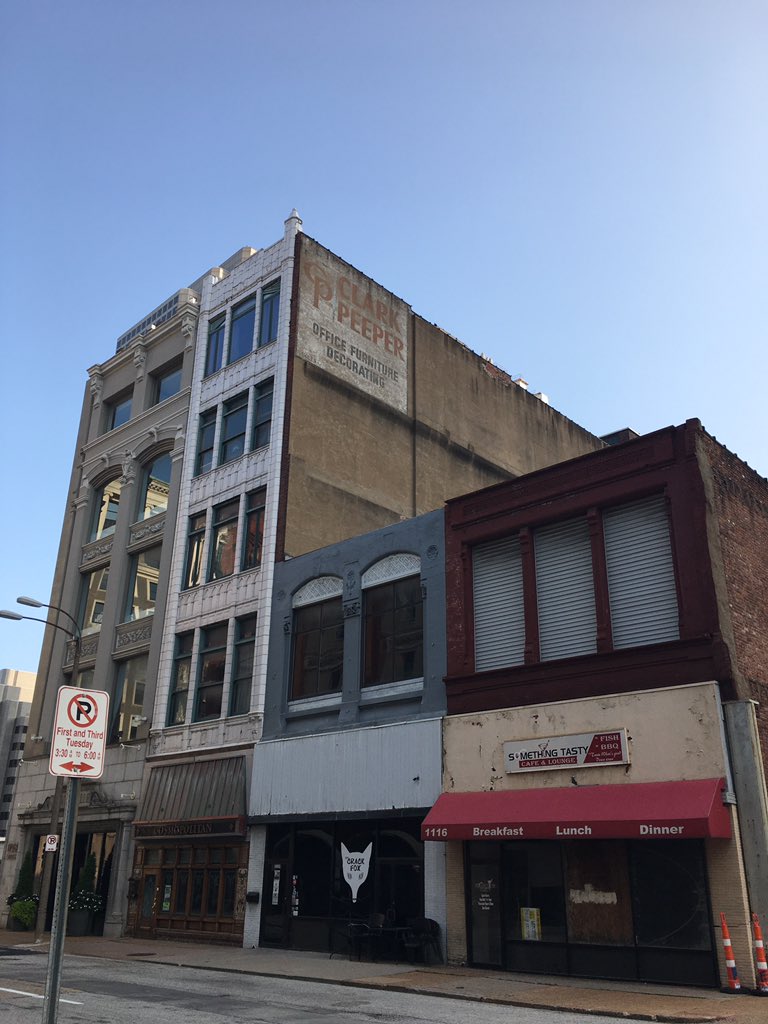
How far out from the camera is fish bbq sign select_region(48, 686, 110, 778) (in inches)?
297

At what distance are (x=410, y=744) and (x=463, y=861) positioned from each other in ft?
9.98

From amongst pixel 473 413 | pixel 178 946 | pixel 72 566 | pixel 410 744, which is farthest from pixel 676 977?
pixel 72 566

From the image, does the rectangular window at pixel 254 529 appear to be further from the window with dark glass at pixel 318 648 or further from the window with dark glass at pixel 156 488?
the window with dark glass at pixel 156 488

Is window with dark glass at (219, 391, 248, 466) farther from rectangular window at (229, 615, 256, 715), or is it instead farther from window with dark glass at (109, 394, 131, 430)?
window with dark glass at (109, 394, 131, 430)

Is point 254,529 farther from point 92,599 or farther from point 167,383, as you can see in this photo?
point 92,599

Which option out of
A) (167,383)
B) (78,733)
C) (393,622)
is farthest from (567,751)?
(167,383)

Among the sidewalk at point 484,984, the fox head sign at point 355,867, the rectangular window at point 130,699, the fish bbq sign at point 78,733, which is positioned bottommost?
the sidewalk at point 484,984

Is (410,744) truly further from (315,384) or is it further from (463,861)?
(315,384)

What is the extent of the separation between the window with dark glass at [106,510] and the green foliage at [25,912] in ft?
43.5

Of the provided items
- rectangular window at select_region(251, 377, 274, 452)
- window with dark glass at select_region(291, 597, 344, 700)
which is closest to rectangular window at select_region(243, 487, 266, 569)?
rectangular window at select_region(251, 377, 274, 452)

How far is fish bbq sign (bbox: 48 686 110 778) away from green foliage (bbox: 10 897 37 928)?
2600cm

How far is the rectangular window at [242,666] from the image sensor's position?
1065 inches

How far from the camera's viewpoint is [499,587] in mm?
21484

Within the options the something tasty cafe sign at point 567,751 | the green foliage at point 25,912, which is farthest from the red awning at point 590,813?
the green foliage at point 25,912
